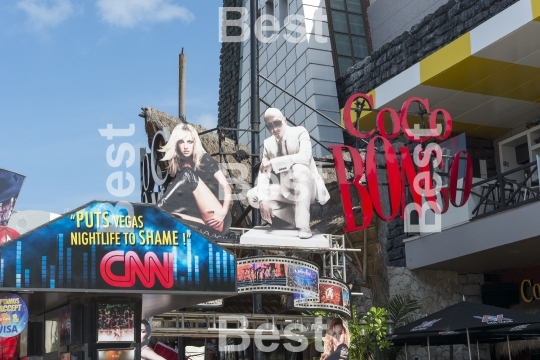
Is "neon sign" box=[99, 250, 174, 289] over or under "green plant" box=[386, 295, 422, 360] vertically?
over

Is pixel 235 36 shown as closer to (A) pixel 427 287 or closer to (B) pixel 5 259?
(A) pixel 427 287

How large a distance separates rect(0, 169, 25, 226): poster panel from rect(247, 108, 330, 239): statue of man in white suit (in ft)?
16.2

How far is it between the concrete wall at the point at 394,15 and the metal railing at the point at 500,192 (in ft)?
16.5

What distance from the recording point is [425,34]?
61.5 ft

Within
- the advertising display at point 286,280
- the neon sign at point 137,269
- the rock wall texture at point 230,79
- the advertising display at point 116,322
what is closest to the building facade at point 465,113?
the advertising display at point 286,280

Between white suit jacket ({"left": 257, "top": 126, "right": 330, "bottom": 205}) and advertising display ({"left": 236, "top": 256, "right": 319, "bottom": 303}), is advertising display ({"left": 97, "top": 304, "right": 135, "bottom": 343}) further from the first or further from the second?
white suit jacket ({"left": 257, "top": 126, "right": 330, "bottom": 205})

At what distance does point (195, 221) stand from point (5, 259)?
787 cm

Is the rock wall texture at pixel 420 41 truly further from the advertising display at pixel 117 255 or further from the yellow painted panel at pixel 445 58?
the advertising display at pixel 117 255

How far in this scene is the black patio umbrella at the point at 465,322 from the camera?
14.0 meters

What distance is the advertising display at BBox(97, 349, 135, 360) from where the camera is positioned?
981 cm

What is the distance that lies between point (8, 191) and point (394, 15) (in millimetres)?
12836

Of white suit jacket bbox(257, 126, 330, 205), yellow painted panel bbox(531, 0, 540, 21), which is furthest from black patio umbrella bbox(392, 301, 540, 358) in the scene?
yellow painted panel bbox(531, 0, 540, 21)

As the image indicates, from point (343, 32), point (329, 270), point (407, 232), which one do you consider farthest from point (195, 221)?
point (343, 32)

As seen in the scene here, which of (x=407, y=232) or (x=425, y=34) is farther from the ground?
(x=425, y=34)
